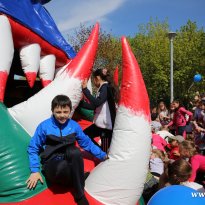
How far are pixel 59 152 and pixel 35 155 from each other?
163 millimetres

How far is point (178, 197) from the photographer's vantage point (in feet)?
7.20

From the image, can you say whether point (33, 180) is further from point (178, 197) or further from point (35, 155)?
point (178, 197)

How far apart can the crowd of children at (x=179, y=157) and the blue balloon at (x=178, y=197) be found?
0.63 m

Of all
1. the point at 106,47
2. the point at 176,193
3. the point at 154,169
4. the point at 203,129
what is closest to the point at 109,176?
the point at 176,193

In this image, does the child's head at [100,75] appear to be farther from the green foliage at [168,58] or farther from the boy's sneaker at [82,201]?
the green foliage at [168,58]

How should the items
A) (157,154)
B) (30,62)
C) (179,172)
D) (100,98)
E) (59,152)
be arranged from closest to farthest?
(59,152)
(30,62)
(179,172)
(100,98)
(157,154)

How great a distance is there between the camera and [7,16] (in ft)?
8.41

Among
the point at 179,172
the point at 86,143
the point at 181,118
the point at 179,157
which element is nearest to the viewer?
the point at 86,143

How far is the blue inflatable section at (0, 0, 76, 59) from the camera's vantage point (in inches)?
104

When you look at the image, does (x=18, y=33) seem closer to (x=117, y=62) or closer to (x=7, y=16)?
(x=7, y=16)

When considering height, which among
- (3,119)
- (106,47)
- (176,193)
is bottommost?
(176,193)

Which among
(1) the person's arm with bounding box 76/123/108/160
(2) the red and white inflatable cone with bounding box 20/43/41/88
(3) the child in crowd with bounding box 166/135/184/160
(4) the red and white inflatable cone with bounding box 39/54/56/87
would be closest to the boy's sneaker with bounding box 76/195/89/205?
(1) the person's arm with bounding box 76/123/108/160

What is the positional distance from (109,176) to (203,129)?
488 centimetres

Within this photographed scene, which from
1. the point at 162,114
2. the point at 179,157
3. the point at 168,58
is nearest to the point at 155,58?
the point at 168,58
